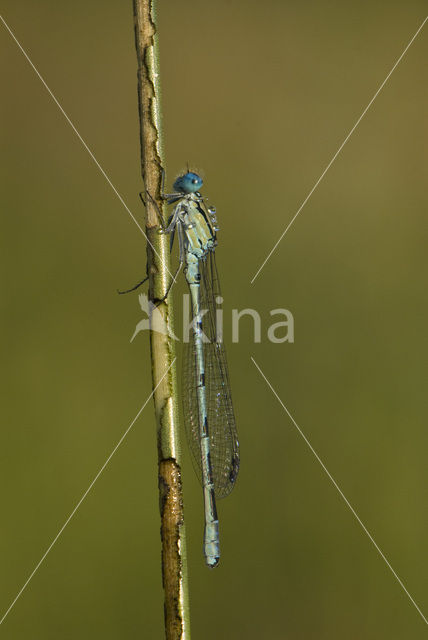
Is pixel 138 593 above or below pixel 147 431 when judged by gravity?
A: below

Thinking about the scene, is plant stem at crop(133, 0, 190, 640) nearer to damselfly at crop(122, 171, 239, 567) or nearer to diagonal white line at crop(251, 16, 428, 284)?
damselfly at crop(122, 171, 239, 567)

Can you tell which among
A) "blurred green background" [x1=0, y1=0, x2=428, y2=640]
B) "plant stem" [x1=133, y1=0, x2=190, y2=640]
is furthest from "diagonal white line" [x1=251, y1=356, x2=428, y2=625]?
"plant stem" [x1=133, y1=0, x2=190, y2=640]

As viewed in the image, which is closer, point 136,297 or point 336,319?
point 136,297

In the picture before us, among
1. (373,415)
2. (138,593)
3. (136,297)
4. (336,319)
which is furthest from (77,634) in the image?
(336,319)

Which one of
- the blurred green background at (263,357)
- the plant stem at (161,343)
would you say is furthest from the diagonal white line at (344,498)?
the plant stem at (161,343)

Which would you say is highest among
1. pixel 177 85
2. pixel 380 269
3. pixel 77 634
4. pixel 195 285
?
pixel 177 85

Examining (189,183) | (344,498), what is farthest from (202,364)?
(344,498)

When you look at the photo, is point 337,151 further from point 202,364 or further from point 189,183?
point 202,364

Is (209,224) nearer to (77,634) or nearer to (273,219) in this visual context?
(273,219)

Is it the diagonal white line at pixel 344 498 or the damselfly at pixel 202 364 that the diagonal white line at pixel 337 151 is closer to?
the diagonal white line at pixel 344 498
